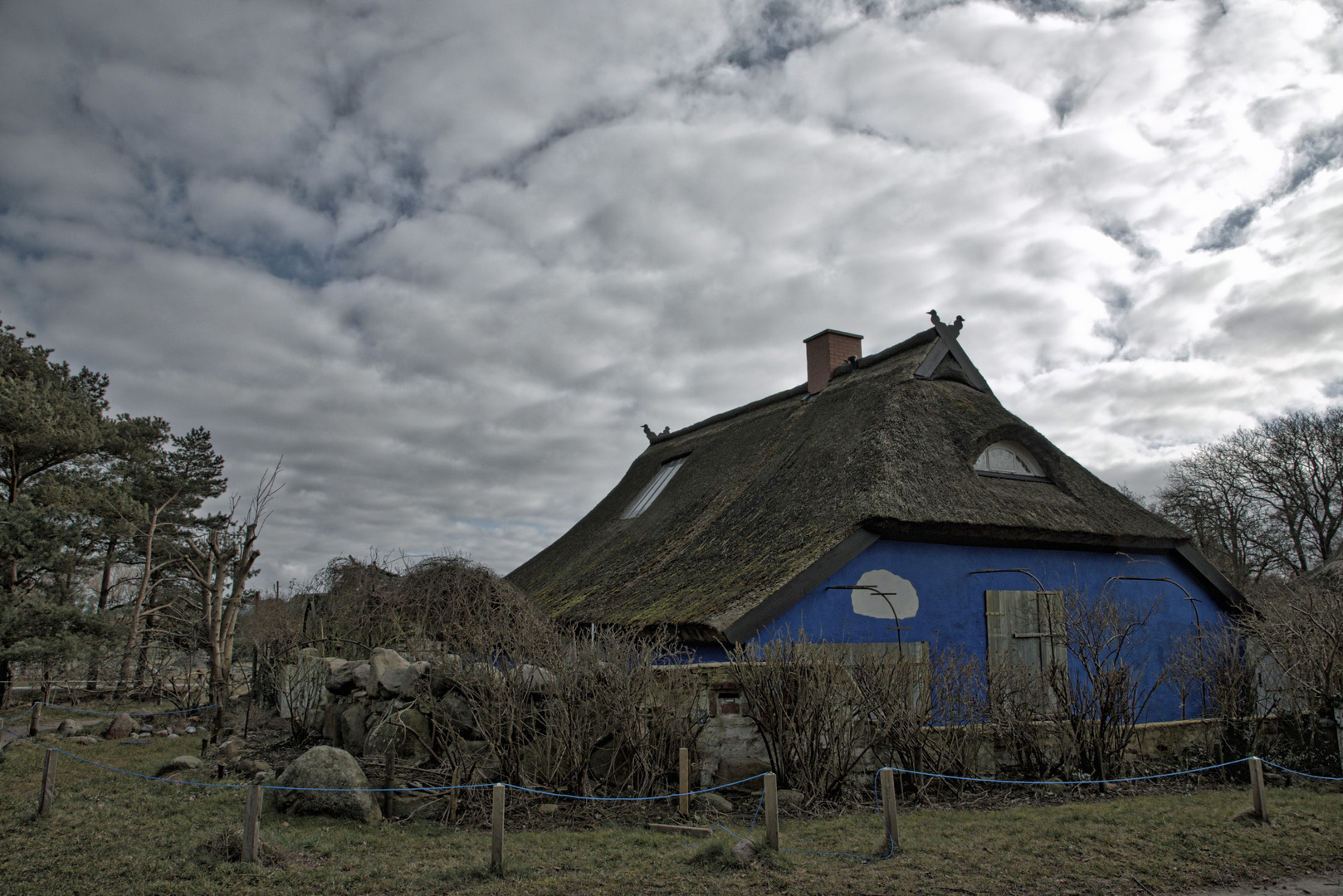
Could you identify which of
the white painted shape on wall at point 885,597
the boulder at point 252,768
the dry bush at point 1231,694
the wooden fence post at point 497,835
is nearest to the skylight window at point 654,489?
the white painted shape on wall at point 885,597

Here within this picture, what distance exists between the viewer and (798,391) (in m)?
17.4

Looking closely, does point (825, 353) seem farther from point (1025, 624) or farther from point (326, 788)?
point (326, 788)

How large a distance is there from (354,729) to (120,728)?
246 inches

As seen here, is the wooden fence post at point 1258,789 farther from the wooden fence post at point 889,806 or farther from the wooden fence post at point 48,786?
the wooden fence post at point 48,786

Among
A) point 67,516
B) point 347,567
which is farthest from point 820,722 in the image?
point 67,516

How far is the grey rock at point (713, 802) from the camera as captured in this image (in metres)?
7.85

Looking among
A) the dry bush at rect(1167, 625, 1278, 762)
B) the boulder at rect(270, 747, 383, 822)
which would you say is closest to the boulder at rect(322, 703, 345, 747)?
the boulder at rect(270, 747, 383, 822)

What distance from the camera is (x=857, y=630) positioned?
1009cm

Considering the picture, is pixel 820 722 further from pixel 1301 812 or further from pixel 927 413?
pixel 927 413

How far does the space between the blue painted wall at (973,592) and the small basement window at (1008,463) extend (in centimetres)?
143

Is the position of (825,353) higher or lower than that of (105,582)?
higher

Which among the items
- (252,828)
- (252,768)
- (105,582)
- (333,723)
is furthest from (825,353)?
(105,582)

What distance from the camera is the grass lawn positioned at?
5578 millimetres

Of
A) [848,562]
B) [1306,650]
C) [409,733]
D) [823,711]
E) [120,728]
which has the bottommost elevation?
[120,728]
